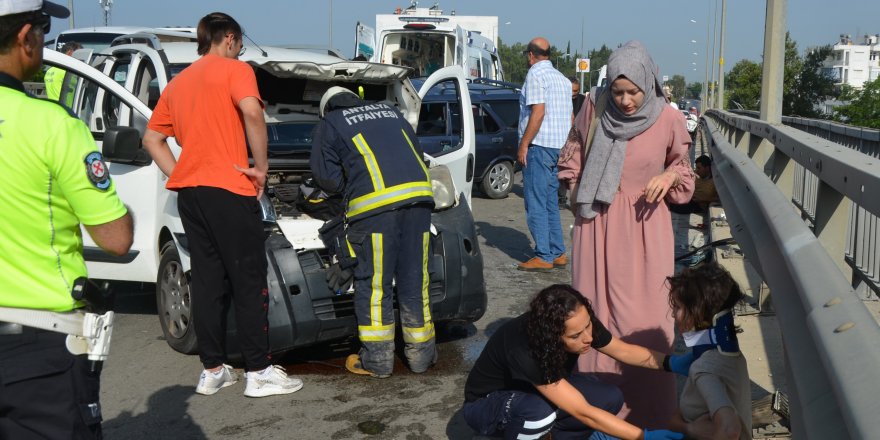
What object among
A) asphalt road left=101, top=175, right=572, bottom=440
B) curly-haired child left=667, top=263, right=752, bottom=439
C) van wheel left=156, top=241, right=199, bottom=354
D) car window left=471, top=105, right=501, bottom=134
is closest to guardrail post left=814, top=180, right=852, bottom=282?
curly-haired child left=667, top=263, right=752, bottom=439

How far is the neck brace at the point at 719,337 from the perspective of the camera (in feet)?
12.7

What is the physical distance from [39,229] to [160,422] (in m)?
2.70

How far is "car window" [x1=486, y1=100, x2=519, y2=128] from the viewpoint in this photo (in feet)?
50.6

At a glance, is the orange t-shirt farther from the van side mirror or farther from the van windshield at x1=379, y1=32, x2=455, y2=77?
the van windshield at x1=379, y1=32, x2=455, y2=77

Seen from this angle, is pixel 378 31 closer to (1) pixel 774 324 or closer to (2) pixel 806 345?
(1) pixel 774 324

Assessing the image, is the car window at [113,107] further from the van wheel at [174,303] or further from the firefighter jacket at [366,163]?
the firefighter jacket at [366,163]

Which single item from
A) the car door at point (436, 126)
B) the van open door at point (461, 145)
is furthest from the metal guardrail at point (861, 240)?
the car door at point (436, 126)

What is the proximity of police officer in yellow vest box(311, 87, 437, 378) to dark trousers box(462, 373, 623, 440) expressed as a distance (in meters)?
1.40

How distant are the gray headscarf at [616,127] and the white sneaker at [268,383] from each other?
204 cm

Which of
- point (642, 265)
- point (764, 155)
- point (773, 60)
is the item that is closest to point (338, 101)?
point (642, 265)

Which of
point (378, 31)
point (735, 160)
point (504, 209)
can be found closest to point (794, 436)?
point (735, 160)

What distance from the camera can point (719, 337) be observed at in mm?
3900

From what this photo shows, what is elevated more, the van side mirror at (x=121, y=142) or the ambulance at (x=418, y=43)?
the ambulance at (x=418, y=43)

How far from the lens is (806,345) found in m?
2.26
